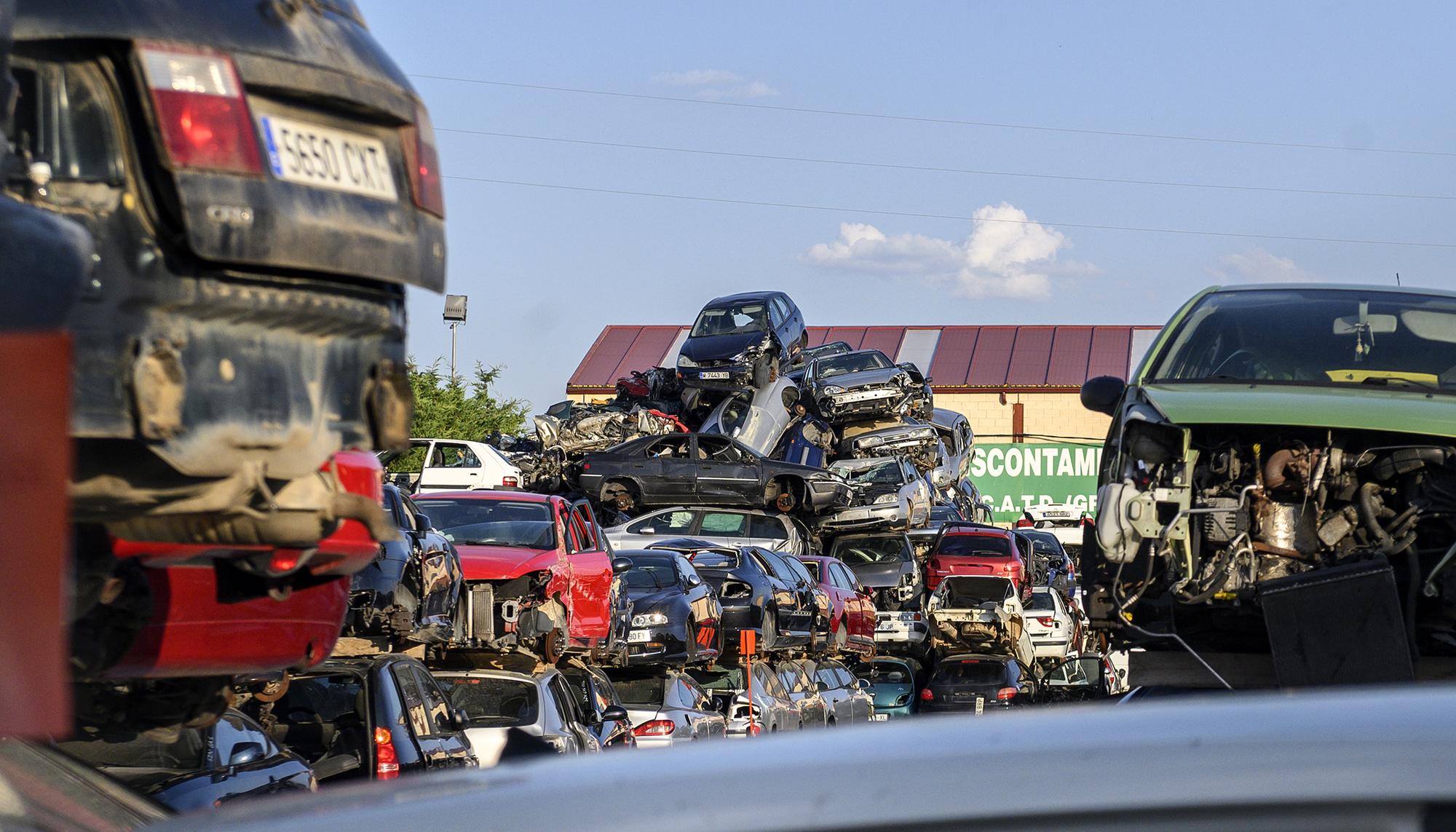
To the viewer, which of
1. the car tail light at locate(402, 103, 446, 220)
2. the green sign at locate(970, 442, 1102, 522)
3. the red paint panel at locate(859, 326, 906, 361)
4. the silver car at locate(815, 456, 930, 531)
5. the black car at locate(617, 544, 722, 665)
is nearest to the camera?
the car tail light at locate(402, 103, 446, 220)

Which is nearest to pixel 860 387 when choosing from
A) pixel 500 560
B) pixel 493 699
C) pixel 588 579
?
pixel 588 579

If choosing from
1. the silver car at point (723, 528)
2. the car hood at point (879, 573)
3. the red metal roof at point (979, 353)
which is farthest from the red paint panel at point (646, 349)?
the silver car at point (723, 528)

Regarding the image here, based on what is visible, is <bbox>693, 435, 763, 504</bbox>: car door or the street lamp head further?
the street lamp head

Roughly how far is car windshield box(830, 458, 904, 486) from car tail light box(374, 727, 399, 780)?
21.5 m

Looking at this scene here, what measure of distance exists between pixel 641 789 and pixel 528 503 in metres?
14.6

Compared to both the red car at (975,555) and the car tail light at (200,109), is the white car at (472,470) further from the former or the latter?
the car tail light at (200,109)

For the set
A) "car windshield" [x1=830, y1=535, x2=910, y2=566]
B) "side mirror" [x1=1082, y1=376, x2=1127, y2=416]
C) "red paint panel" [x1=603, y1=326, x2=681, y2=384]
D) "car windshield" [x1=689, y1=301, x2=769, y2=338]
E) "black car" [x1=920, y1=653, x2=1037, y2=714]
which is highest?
"red paint panel" [x1=603, y1=326, x2=681, y2=384]

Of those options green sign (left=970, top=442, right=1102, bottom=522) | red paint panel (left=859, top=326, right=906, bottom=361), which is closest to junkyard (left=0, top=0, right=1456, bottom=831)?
green sign (left=970, top=442, right=1102, bottom=522)

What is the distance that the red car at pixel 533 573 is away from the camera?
49.5 feet

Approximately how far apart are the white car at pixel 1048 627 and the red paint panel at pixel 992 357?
38833 mm

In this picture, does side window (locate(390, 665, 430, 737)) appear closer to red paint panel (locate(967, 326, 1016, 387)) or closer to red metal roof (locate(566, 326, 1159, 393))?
red metal roof (locate(566, 326, 1159, 393))

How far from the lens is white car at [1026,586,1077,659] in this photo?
3284cm

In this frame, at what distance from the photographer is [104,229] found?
432 centimetres

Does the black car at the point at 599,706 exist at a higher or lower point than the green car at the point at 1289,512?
lower
